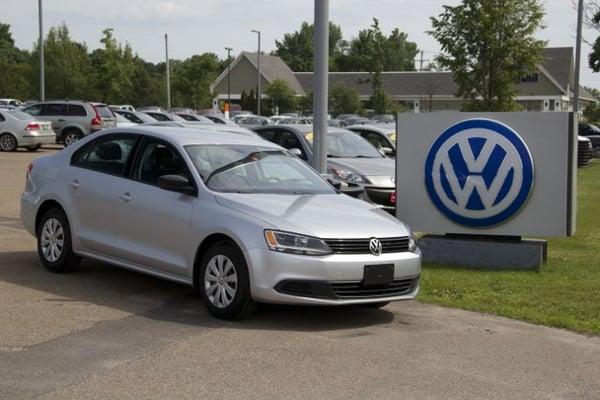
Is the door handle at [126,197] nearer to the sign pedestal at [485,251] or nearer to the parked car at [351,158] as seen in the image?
the sign pedestal at [485,251]

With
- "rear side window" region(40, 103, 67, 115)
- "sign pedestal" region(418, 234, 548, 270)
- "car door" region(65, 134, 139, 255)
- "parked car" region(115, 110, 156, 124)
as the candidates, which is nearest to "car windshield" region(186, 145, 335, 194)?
"car door" region(65, 134, 139, 255)

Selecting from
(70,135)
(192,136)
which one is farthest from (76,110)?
(192,136)

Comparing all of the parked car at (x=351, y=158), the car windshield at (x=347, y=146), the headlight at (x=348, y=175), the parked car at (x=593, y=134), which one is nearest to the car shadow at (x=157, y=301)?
the parked car at (x=351, y=158)

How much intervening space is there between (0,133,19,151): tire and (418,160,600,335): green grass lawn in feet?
67.8

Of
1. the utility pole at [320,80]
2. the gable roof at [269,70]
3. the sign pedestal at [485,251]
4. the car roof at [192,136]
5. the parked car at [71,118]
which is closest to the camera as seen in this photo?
the car roof at [192,136]

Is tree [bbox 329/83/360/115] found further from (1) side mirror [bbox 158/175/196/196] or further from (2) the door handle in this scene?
(1) side mirror [bbox 158/175/196/196]

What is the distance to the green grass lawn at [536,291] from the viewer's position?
Result: 7.79 m

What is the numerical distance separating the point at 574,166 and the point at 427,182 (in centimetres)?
174

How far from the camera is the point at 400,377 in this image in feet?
18.9

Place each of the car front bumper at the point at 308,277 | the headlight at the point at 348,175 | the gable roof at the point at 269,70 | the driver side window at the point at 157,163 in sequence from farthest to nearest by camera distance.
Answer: the gable roof at the point at 269,70 < the headlight at the point at 348,175 < the driver side window at the point at 157,163 < the car front bumper at the point at 308,277

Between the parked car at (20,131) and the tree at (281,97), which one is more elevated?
the tree at (281,97)

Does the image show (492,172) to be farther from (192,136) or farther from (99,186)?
(99,186)

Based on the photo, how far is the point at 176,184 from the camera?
7.54m

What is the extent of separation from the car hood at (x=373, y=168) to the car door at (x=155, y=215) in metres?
6.03
